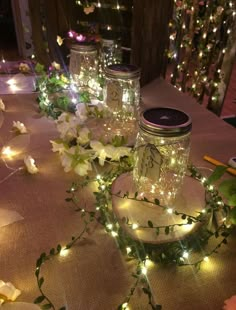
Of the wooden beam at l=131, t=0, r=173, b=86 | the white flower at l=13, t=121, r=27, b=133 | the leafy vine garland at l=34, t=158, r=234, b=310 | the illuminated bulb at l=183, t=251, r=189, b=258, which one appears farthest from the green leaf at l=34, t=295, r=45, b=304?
the wooden beam at l=131, t=0, r=173, b=86

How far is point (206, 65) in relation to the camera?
6.48 feet

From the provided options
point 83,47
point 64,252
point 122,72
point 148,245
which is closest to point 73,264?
point 64,252

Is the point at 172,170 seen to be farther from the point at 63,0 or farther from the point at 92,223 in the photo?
the point at 63,0

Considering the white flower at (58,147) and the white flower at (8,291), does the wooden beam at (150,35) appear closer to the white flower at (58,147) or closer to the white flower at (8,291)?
the white flower at (58,147)

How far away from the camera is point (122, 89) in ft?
3.11

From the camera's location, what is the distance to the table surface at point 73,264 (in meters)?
0.52

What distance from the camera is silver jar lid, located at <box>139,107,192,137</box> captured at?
0.56 m

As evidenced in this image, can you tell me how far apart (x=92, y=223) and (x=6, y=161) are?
0.36 metres

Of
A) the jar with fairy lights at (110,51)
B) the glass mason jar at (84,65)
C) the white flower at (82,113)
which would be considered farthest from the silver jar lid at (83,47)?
the white flower at (82,113)

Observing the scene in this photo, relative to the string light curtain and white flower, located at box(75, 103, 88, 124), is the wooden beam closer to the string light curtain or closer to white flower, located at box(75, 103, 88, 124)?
the string light curtain

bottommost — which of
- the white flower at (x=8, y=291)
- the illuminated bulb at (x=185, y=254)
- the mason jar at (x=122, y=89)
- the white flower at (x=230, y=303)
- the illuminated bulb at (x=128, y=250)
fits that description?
the illuminated bulb at (x=128, y=250)

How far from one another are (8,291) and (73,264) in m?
0.12

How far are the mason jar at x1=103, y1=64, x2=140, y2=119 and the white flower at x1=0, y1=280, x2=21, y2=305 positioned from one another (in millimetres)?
610

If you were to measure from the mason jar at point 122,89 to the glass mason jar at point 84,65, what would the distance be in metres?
0.29
